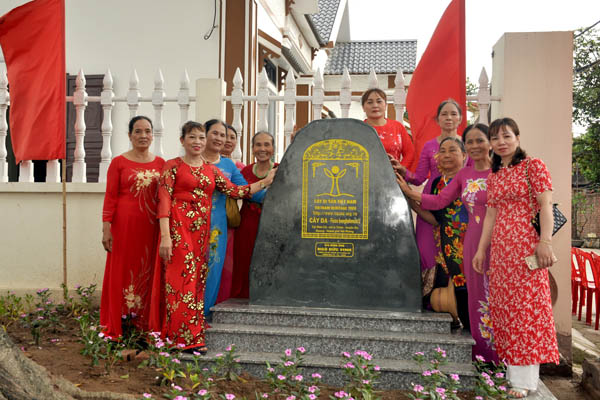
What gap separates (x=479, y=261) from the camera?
3.31 meters

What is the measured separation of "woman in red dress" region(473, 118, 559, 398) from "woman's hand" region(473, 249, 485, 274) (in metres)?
0.08

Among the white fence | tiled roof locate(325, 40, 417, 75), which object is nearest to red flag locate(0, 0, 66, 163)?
the white fence

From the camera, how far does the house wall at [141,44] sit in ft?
26.4

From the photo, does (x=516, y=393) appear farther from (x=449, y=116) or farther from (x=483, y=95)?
(x=483, y=95)

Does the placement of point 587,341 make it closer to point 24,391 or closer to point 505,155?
point 505,155

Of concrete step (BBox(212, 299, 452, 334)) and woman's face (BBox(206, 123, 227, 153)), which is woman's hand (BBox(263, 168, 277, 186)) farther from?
concrete step (BBox(212, 299, 452, 334))

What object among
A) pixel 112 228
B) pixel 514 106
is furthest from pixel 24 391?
pixel 514 106

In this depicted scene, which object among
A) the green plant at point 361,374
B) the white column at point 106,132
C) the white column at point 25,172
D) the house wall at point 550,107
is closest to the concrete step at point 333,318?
the green plant at point 361,374

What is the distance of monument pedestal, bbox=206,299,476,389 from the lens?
3.20 metres

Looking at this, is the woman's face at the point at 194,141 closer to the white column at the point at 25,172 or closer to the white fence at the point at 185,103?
the white fence at the point at 185,103

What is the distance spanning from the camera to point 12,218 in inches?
214

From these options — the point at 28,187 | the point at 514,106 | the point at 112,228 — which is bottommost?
the point at 112,228

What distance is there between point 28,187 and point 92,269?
1141 mm

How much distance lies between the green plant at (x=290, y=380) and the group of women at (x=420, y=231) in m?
0.69
